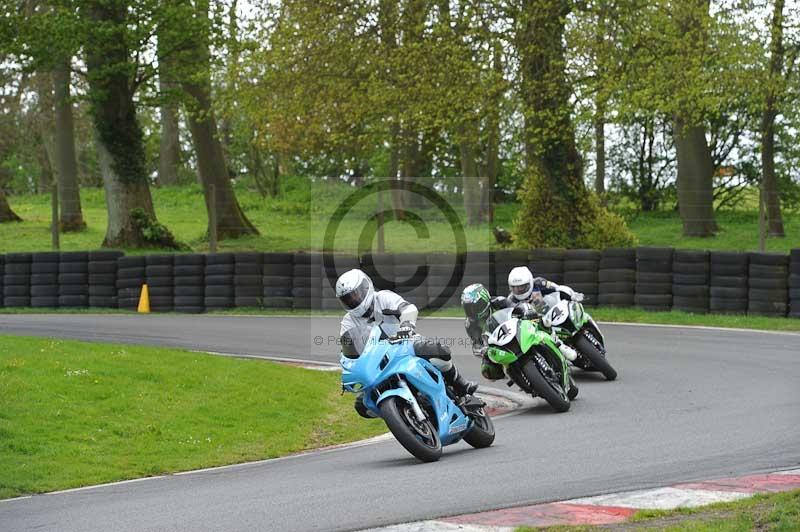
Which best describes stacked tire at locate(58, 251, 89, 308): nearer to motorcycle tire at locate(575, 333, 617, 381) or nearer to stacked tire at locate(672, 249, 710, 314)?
stacked tire at locate(672, 249, 710, 314)

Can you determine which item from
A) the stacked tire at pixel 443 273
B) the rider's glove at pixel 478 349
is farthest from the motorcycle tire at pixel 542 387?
the stacked tire at pixel 443 273

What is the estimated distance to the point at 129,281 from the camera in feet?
77.6

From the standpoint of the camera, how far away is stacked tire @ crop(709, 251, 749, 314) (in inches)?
770

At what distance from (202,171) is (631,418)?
80.5 feet

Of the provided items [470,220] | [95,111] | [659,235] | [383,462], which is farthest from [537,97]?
[383,462]

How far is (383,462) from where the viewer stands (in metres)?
9.45

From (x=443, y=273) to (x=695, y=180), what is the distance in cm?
1146

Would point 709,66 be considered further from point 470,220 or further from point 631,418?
point 631,418

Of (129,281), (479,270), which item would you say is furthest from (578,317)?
(129,281)

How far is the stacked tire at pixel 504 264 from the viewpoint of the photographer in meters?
21.8

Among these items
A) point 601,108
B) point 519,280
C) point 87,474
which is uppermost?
point 601,108

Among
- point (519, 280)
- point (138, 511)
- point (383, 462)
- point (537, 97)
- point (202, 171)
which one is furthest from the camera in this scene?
point (202, 171)

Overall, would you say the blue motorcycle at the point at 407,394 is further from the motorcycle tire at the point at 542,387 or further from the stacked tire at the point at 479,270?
the stacked tire at the point at 479,270

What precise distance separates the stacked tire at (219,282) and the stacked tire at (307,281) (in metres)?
1.27
